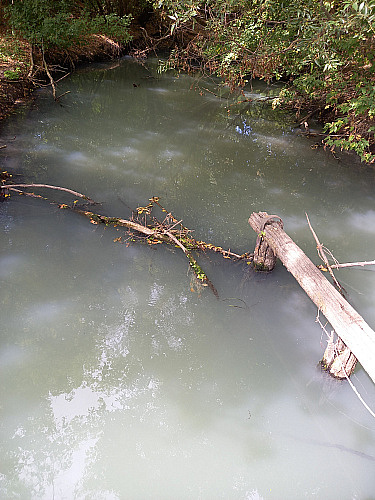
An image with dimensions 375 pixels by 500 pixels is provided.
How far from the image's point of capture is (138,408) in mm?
2613

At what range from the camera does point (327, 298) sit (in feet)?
9.33

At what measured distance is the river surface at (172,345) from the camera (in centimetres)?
231

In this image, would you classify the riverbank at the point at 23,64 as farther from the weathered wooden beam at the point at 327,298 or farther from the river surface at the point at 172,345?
the weathered wooden beam at the point at 327,298

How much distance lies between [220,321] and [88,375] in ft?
3.69

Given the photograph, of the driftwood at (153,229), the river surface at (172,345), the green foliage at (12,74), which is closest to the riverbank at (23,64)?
the green foliage at (12,74)

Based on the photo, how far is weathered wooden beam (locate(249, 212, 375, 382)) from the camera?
8.02ft

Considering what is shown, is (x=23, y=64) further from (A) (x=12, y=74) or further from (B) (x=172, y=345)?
(B) (x=172, y=345)

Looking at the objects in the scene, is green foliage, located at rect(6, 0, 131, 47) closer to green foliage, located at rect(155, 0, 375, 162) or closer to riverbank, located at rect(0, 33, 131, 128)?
riverbank, located at rect(0, 33, 131, 128)

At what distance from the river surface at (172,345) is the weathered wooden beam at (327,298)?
46cm

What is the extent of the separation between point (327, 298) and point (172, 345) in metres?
1.20

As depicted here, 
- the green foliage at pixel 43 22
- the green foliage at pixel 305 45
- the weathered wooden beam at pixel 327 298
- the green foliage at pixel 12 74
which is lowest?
the green foliage at pixel 12 74

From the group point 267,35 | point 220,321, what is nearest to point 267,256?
point 220,321

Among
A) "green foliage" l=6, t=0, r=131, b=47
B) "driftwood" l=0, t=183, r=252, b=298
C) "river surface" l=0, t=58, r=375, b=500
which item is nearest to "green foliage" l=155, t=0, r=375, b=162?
"river surface" l=0, t=58, r=375, b=500

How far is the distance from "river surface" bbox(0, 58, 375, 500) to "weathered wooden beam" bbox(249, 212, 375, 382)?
1.52 feet
